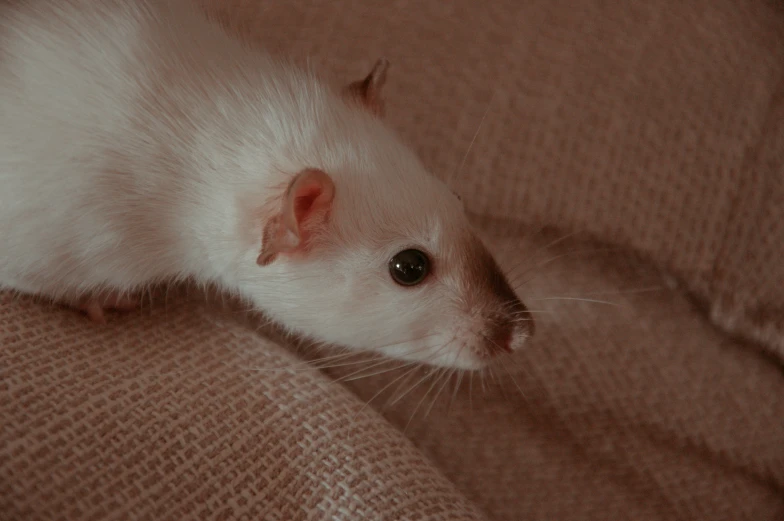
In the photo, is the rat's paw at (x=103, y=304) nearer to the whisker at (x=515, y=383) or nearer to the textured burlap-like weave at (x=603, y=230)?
the textured burlap-like weave at (x=603, y=230)

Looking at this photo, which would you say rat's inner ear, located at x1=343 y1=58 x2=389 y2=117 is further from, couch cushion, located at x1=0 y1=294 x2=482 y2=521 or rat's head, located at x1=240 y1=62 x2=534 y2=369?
couch cushion, located at x1=0 y1=294 x2=482 y2=521

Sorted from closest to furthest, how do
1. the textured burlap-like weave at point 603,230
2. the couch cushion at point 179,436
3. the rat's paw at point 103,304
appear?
the couch cushion at point 179,436
the rat's paw at point 103,304
the textured burlap-like weave at point 603,230

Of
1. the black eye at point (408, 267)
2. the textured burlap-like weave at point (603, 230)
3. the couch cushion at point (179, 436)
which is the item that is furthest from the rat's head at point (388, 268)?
the textured burlap-like weave at point (603, 230)

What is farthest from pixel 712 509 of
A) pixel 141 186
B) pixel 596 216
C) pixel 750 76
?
pixel 141 186

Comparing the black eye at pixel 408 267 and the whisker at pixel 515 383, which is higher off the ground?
the black eye at pixel 408 267

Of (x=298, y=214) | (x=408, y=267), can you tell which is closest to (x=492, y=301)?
(x=408, y=267)

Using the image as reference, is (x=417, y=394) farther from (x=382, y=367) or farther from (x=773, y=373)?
(x=773, y=373)

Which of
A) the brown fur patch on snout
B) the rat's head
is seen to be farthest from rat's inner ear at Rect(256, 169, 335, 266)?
the brown fur patch on snout
